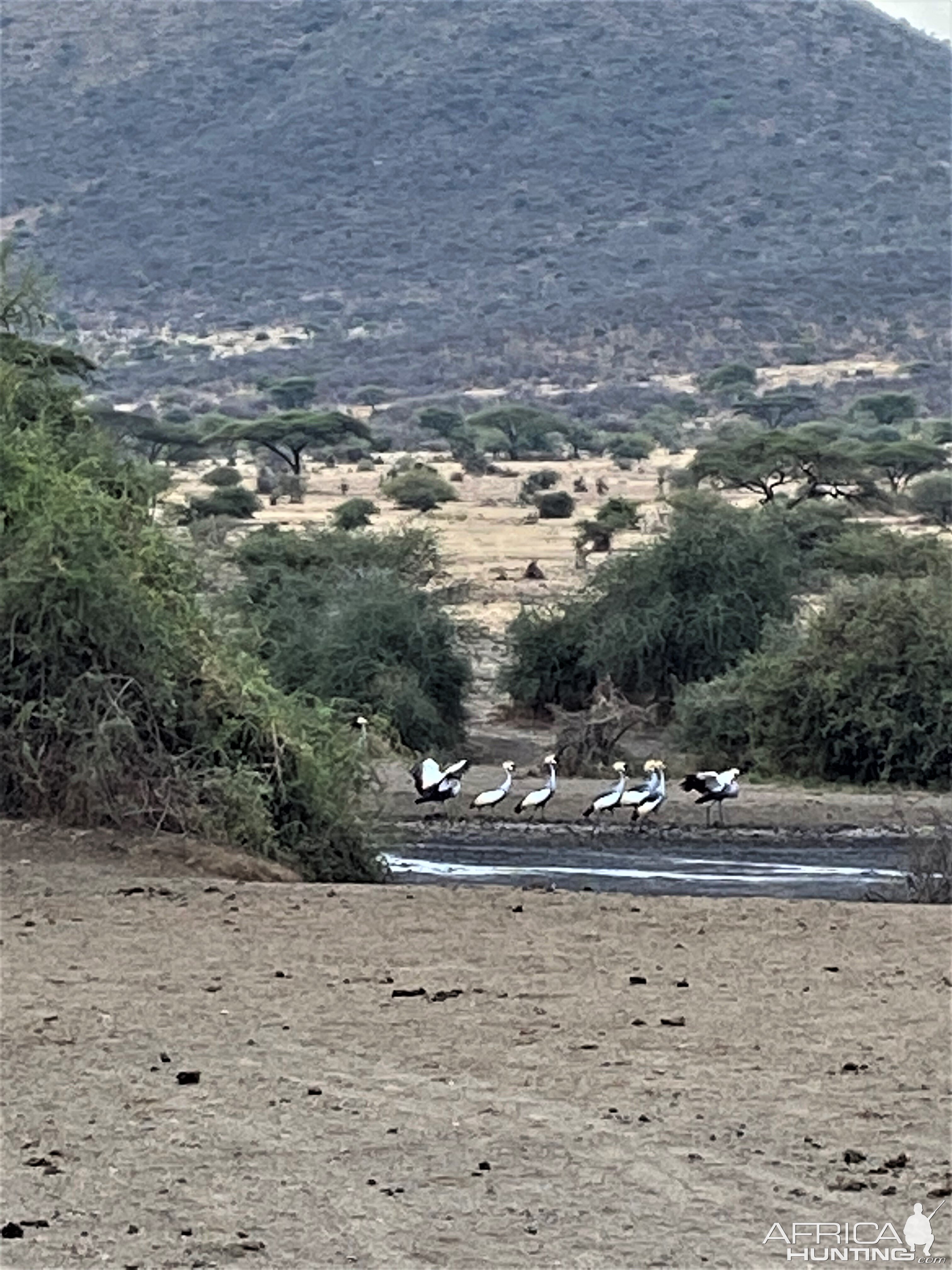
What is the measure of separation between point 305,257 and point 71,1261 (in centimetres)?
9164

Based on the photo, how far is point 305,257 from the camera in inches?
3780

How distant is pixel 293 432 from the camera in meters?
60.3

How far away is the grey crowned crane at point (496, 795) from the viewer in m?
19.5

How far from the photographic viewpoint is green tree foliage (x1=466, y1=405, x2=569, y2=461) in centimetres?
6950

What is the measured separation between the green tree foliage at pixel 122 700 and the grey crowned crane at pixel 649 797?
227 inches

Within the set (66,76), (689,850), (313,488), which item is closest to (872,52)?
(66,76)

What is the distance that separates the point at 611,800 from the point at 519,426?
166 ft

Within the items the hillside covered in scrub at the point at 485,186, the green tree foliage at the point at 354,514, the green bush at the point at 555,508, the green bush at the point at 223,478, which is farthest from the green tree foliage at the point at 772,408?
the green tree foliage at the point at 354,514

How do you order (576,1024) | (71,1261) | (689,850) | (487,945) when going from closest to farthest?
1. (71,1261)
2. (576,1024)
3. (487,945)
4. (689,850)

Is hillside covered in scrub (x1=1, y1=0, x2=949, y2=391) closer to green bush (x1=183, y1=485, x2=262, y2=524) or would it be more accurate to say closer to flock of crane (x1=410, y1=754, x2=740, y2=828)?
green bush (x1=183, y1=485, x2=262, y2=524)

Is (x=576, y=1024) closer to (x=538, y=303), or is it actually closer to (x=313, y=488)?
(x=313, y=488)

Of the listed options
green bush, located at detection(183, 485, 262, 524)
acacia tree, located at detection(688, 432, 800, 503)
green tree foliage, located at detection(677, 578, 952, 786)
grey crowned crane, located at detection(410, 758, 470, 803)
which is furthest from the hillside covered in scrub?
grey crowned crane, located at detection(410, 758, 470, 803)

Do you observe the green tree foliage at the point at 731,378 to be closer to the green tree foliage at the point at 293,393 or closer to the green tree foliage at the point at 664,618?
the green tree foliage at the point at 293,393

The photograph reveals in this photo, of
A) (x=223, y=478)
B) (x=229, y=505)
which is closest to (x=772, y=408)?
(x=223, y=478)
